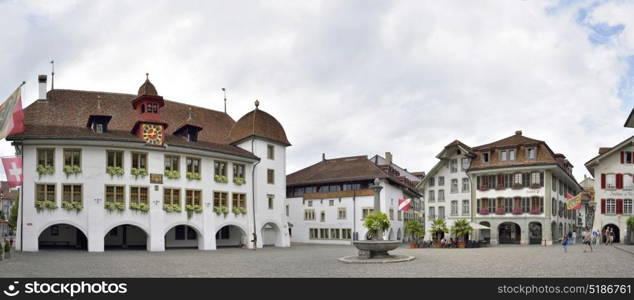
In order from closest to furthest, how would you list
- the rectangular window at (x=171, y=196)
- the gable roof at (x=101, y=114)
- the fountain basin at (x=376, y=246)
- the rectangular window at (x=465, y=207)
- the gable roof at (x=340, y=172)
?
the fountain basin at (x=376, y=246)
the gable roof at (x=101, y=114)
the rectangular window at (x=171, y=196)
the rectangular window at (x=465, y=207)
the gable roof at (x=340, y=172)

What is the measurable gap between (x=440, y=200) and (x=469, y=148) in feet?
20.3

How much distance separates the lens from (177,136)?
4788cm

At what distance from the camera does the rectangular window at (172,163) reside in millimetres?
45250

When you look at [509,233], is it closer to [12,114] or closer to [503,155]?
[503,155]

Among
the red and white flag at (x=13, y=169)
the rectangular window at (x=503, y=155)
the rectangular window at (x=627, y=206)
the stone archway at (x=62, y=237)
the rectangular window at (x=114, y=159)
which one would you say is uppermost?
the rectangular window at (x=503, y=155)

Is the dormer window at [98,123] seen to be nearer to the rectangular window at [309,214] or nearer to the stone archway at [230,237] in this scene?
the stone archway at [230,237]

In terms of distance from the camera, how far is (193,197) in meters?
46.4

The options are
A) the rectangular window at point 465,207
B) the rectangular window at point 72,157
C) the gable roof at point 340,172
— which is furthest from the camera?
the gable roof at point 340,172

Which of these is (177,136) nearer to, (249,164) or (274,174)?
(249,164)

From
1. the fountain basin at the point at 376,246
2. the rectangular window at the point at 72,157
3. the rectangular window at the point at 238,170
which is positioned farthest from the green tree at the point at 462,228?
the rectangular window at the point at 72,157

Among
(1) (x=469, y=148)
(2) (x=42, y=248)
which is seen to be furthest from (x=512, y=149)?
(2) (x=42, y=248)

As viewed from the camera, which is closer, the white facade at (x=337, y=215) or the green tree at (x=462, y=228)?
the green tree at (x=462, y=228)

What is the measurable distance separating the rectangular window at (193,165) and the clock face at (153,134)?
2927 millimetres

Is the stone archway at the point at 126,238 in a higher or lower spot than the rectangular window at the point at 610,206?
lower
